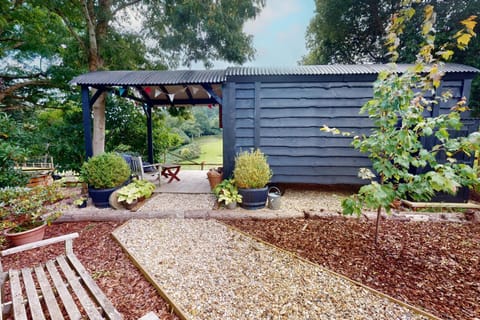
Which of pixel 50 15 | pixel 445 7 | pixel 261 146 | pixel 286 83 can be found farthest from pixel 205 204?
pixel 445 7

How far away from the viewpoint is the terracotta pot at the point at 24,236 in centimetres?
248

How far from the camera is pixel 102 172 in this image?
3.44 meters

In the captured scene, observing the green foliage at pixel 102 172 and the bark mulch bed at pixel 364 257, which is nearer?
the bark mulch bed at pixel 364 257

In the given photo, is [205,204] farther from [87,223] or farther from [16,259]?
[16,259]

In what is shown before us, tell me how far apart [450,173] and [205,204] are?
3114mm

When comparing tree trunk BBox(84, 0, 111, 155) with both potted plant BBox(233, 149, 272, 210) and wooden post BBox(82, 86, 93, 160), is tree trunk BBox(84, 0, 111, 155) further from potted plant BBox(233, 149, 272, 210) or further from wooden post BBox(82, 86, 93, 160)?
potted plant BBox(233, 149, 272, 210)

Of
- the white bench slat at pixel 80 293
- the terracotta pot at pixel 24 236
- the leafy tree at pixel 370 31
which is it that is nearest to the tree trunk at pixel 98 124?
the terracotta pot at pixel 24 236

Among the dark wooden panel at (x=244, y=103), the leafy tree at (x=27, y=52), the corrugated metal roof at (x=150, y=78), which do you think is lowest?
the dark wooden panel at (x=244, y=103)

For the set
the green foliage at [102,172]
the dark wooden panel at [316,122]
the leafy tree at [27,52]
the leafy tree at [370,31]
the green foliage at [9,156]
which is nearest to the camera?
the green foliage at [9,156]

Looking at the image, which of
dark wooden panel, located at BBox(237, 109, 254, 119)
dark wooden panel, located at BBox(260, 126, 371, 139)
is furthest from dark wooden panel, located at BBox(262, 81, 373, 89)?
dark wooden panel, located at BBox(260, 126, 371, 139)

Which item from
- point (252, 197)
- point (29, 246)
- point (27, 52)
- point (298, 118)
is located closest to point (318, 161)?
point (298, 118)

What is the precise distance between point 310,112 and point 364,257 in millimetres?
2578

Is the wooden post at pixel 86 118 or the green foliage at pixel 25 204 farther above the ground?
the wooden post at pixel 86 118

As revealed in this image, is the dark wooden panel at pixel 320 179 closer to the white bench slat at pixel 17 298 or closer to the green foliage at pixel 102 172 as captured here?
the green foliage at pixel 102 172
